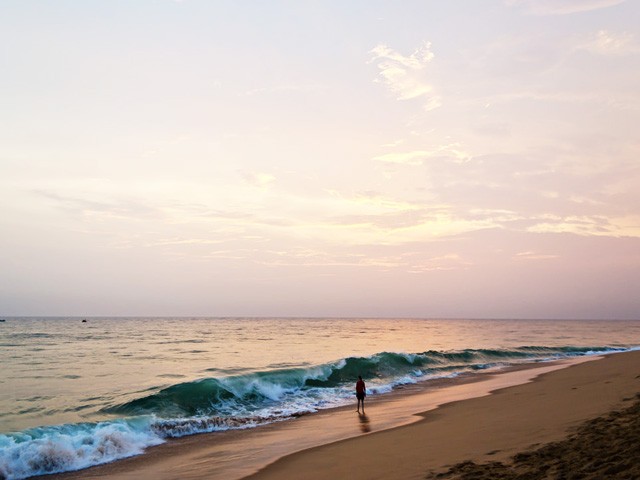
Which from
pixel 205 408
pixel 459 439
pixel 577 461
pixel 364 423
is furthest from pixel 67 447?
pixel 577 461

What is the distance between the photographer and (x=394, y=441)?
506 inches

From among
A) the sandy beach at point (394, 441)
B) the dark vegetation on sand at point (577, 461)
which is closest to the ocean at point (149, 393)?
the sandy beach at point (394, 441)

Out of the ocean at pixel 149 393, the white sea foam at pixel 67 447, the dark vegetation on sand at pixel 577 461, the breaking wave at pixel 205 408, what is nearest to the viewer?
the dark vegetation on sand at pixel 577 461

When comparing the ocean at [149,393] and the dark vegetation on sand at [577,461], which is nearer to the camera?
the dark vegetation on sand at [577,461]

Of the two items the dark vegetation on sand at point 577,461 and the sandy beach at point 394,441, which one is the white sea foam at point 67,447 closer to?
the sandy beach at point 394,441

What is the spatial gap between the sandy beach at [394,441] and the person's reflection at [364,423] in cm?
3

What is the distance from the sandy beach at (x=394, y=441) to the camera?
32.6 feet

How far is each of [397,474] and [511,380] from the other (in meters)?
20.9

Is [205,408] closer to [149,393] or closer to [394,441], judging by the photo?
[149,393]

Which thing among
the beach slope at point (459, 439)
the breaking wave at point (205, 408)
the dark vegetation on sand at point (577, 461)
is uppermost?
the dark vegetation on sand at point (577, 461)

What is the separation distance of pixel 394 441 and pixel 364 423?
387 centimetres

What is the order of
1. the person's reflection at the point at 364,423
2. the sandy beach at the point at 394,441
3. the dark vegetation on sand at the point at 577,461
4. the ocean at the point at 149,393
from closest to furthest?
the dark vegetation on sand at the point at 577,461, the sandy beach at the point at 394,441, the ocean at the point at 149,393, the person's reflection at the point at 364,423

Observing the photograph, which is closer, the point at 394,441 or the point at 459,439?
the point at 459,439

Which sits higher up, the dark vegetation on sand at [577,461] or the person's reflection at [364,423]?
the dark vegetation on sand at [577,461]
